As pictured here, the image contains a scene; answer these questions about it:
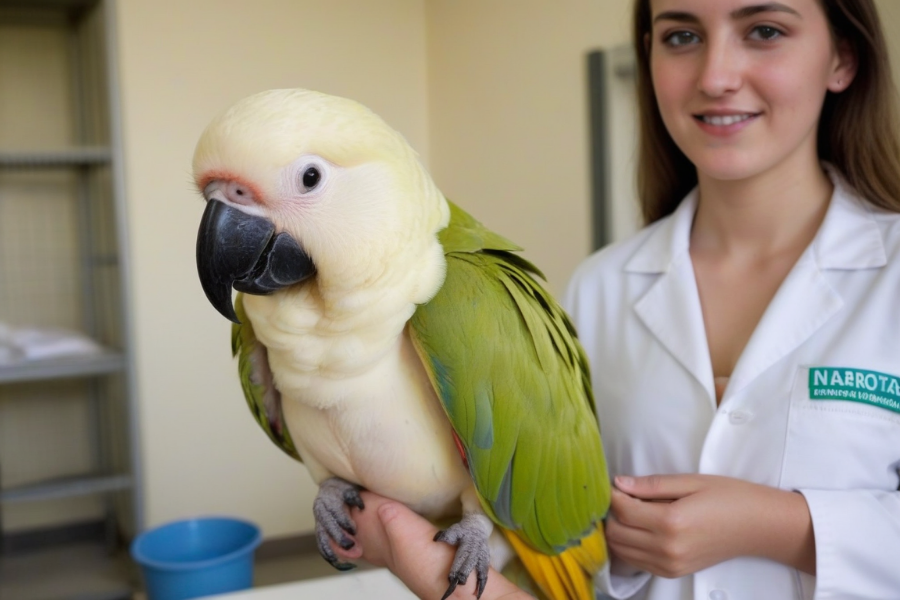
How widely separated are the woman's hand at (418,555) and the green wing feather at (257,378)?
0.19 metres

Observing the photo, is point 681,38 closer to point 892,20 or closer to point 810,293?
point 810,293

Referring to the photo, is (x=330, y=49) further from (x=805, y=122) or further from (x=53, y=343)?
(x=805, y=122)

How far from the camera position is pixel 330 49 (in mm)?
3059

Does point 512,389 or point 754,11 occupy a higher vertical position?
point 754,11

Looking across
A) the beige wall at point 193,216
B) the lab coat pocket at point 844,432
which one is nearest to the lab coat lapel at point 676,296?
the lab coat pocket at point 844,432

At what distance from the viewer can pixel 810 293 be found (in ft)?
3.44

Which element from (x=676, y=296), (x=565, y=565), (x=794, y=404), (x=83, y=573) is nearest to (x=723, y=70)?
(x=676, y=296)

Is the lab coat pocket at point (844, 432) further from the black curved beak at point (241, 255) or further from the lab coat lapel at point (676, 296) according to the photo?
the black curved beak at point (241, 255)

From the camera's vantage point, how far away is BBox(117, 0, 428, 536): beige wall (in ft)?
9.14

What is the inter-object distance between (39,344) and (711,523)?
222 centimetres

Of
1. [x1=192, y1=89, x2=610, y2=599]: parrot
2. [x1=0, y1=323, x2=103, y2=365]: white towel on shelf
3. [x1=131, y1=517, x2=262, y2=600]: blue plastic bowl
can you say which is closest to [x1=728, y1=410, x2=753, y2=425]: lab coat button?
[x1=192, y1=89, x2=610, y2=599]: parrot

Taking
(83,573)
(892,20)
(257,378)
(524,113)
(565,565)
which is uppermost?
(524,113)

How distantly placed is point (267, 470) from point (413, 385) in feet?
7.69

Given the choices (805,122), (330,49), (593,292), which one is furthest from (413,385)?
(330,49)
